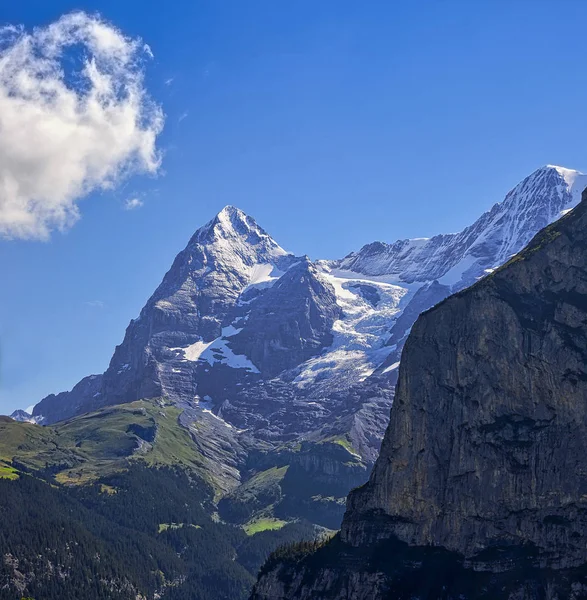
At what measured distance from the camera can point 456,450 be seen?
167 meters

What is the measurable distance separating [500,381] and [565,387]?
46.4 ft

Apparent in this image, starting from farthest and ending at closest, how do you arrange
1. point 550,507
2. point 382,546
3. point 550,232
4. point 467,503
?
1. point 550,232
2. point 382,546
3. point 467,503
4. point 550,507

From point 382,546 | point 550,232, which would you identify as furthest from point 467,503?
point 550,232

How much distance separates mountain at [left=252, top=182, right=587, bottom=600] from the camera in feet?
484

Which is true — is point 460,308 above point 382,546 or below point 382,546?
above

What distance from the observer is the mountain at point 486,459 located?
147375 mm

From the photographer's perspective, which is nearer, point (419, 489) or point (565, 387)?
point (565, 387)

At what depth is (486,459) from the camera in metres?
160

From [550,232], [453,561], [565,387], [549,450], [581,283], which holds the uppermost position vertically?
[550,232]

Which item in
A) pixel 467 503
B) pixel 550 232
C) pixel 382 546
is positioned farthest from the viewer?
pixel 550 232

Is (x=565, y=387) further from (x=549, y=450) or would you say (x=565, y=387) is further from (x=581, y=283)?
(x=581, y=283)

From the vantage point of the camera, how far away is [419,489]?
561ft

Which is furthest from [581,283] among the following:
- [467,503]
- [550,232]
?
[467,503]

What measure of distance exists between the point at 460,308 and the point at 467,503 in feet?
137
